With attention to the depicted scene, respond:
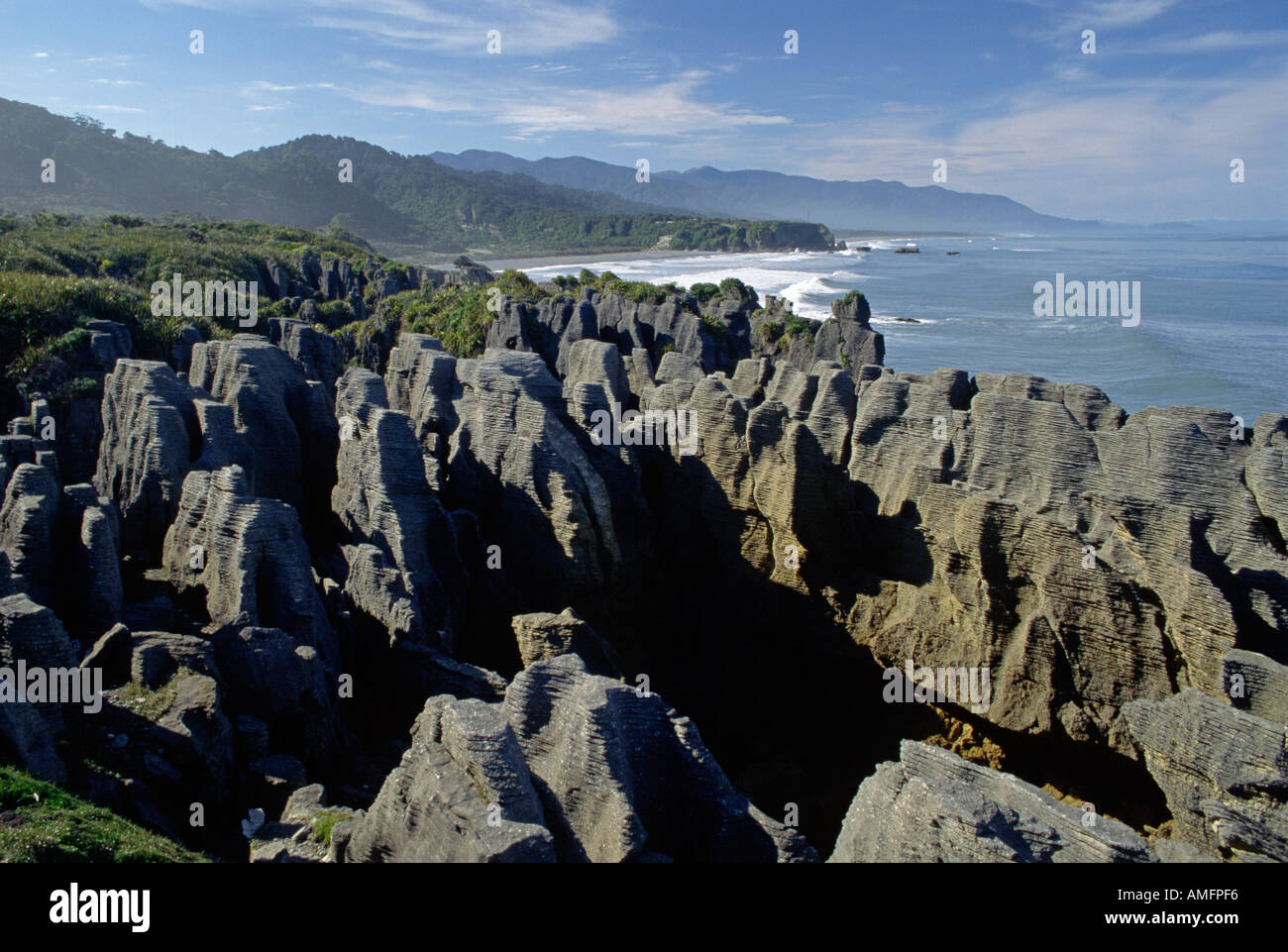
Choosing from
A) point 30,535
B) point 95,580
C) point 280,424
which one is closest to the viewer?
point 95,580

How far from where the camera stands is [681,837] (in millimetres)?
6250

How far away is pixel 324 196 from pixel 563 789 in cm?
14609

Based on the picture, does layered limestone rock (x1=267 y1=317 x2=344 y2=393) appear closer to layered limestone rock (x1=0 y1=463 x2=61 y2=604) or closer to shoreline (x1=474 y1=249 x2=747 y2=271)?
layered limestone rock (x1=0 y1=463 x2=61 y2=604)

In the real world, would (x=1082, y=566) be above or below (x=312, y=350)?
below

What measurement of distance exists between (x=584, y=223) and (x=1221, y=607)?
153528 millimetres

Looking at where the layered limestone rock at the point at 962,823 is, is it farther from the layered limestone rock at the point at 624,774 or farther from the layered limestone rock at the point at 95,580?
the layered limestone rock at the point at 95,580

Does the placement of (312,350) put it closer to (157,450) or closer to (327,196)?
(157,450)

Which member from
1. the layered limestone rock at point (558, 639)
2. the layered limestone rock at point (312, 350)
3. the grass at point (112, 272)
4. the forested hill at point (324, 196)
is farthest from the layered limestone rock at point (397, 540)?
the forested hill at point (324, 196)

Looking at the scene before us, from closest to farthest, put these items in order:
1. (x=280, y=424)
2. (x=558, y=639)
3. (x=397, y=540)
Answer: (x=558, y=639)
(x=397, y=540)
(x=280, y=424)

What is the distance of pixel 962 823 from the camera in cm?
520

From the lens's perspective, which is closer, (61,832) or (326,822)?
(61,832)

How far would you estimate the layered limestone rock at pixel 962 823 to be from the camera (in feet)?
17.2

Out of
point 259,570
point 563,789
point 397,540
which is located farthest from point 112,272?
point 563,789

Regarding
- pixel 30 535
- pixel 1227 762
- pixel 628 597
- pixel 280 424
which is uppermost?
pixel 280 424
